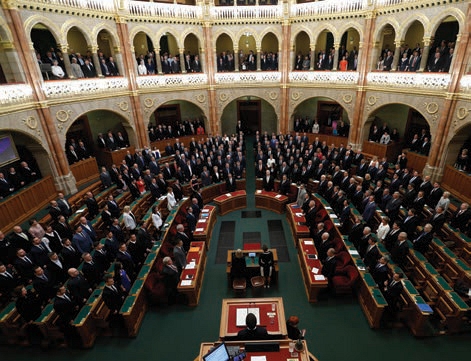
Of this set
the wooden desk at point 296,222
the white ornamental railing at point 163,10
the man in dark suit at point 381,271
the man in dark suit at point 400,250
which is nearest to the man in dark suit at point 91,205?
the wooden desk at point 296,222

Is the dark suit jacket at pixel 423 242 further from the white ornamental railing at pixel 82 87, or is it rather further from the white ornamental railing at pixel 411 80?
the white ornamental railing at pixel 82 87

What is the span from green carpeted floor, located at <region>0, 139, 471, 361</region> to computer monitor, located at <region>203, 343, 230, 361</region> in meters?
2.21

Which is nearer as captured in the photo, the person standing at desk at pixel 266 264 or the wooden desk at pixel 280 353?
the wooden desk at pixel 280 353

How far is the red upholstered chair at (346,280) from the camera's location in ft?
25.5

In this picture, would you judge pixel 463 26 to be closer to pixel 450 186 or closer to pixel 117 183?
pixel 450 186

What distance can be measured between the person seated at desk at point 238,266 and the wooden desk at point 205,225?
77.8 inches

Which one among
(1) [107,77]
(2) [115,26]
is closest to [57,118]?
(1) [107,77]

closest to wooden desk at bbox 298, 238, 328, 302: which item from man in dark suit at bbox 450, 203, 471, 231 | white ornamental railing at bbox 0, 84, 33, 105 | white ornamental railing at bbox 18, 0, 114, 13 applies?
man in dark suit at bbox 450, 203, 471, 231

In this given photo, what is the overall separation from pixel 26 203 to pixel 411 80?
17606mm

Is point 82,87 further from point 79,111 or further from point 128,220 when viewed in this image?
point 128,220

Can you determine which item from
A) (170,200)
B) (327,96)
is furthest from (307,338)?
(327,96)

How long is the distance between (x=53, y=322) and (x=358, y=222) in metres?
8.63

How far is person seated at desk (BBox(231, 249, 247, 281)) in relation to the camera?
799cm

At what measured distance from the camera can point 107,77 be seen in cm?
1483
